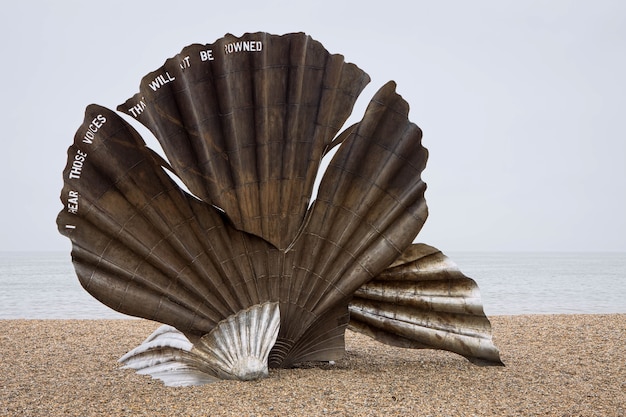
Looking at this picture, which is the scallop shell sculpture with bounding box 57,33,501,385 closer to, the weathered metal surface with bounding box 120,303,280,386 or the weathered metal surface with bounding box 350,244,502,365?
the weathered metal surface with bounding box 120,303,280,386

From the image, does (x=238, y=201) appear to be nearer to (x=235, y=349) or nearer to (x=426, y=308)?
(x=235, y=349)

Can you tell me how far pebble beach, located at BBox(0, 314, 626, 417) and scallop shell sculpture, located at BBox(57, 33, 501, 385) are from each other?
18.4 inches

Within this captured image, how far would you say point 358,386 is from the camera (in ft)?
17.5

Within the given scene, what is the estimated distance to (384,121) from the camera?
237 inches

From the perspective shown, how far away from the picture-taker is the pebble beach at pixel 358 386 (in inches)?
187

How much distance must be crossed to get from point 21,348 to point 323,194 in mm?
4821

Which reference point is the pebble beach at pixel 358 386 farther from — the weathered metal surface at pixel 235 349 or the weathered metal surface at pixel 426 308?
the weathered metal surface at pixel 426 308

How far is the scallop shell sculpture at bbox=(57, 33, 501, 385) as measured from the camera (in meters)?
5.51

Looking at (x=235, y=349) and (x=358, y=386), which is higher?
(x=235, y=349)

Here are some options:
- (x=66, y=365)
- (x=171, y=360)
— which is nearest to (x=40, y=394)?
(x=171, y=360)

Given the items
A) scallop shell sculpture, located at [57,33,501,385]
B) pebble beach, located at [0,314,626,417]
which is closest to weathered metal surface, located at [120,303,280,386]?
scallop shell sculpture, located at [57,33,501,385]

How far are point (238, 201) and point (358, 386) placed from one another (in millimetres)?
1761

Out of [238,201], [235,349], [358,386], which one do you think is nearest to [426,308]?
[358,386]

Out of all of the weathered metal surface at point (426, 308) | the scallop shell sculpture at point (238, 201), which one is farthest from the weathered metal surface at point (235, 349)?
the weathered metal surface at point (426, 308)
